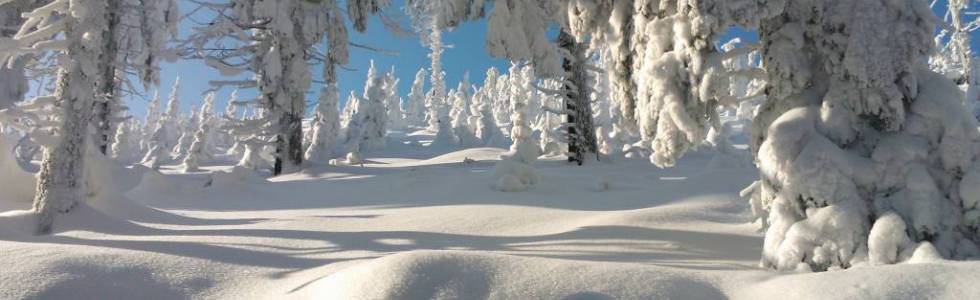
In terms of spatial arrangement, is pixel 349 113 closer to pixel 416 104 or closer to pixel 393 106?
pixel 393 106

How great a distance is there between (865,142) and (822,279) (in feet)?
4.59

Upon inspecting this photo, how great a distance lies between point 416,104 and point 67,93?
68079 millimetres

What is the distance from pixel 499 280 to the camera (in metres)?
2.80

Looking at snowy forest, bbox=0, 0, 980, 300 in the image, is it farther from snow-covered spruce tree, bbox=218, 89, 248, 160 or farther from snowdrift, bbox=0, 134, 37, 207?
snow-covered spruce tree, bbox=218, 89, 248, 160

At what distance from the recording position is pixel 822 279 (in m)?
2.69

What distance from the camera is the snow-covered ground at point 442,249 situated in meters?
2.71

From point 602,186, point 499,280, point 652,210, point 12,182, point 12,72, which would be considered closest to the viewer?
point 499,280

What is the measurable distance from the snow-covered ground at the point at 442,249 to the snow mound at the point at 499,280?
0.03 ft

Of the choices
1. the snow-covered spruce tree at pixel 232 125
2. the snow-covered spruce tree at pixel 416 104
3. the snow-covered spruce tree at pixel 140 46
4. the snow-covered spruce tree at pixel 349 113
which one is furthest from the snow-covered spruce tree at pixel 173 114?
the snow-covered spruce tree at pixel 140 46

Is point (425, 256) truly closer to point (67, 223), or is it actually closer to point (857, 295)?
point (857, 295)

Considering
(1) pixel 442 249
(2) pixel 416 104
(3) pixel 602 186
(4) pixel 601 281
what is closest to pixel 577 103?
(3) pixel 602 186

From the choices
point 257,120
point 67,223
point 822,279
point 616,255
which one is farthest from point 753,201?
point 257,120

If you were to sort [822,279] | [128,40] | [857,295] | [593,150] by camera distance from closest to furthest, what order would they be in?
[857,295]
[822,279]
[593,150]
[128,40]

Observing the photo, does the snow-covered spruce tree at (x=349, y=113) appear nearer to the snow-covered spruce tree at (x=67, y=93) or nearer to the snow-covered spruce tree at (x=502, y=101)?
the snow-covered spruce tree at (x=502, y=101)
